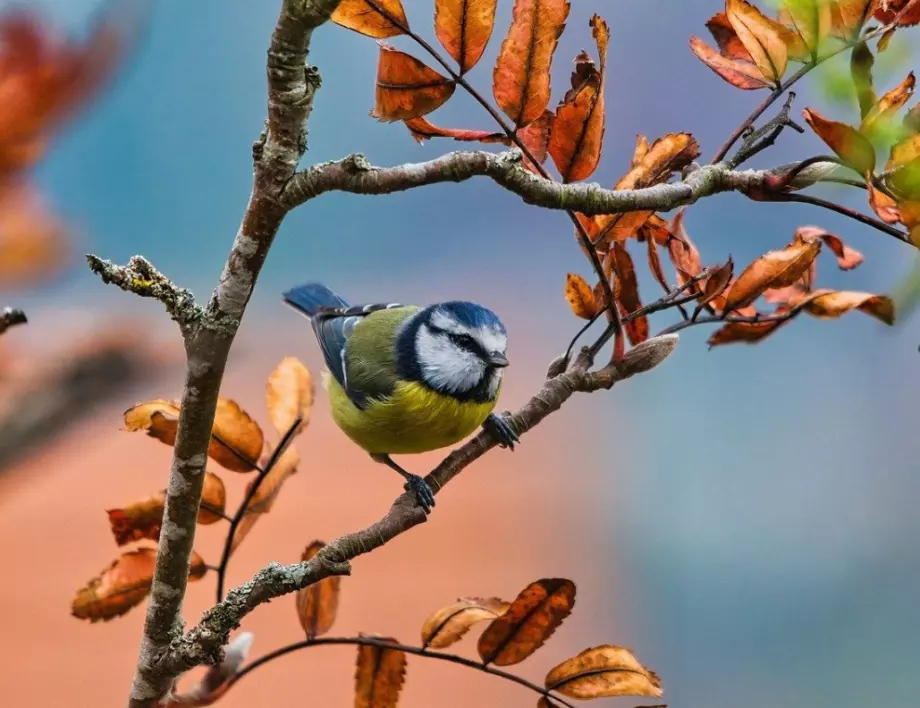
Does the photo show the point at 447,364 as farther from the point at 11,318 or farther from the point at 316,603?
the point at 11,318

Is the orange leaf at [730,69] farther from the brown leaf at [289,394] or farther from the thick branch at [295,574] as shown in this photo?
the brown leaf at [289,394]

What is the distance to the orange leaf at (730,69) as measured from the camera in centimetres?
60

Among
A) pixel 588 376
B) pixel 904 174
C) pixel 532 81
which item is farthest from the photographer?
pixel 588 376

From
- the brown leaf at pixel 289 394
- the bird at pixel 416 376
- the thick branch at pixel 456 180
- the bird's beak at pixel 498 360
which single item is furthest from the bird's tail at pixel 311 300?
the thick branch at pixel 456 180

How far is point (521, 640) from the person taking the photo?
0.59 meters

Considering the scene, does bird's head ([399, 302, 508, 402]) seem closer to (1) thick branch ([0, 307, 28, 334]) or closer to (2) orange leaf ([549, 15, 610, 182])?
(2) orange leaf ([549, 15, 610, 182])

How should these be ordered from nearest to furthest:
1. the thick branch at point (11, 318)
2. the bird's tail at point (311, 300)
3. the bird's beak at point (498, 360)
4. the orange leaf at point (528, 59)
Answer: the thick branch at point (11, 318) < the orange leaf at point (528, 59) < the bird's beak at point (498, 360) < the bird's tail at point (311, 300)

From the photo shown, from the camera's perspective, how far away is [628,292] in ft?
2.06

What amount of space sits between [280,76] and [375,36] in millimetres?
132

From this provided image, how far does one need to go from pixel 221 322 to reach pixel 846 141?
1.03ft

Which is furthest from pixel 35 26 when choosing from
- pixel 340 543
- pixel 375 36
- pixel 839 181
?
pixel 839 181

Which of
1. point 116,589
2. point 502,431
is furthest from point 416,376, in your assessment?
point 116,589

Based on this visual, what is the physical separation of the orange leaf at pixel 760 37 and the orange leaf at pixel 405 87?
17cm

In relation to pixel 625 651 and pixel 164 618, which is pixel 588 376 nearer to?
pixel 625 651
